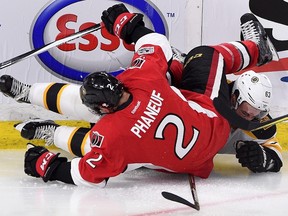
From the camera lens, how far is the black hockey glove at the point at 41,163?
10.2 ft

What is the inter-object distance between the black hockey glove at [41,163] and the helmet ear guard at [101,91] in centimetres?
32

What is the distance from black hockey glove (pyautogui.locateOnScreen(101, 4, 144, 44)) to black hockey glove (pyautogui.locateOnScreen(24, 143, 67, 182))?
0.67m

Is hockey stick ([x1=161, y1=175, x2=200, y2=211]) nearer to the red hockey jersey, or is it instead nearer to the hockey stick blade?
the hockey stick blade

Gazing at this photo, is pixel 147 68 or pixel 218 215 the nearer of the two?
pixel 218 215

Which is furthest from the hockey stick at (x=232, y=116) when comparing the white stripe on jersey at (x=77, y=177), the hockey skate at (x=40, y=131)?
the hockey skate at (x=40, y=131)

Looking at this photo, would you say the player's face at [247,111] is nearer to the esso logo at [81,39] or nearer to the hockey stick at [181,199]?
the hockey stick at [181,199]

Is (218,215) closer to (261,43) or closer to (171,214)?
(171,214)

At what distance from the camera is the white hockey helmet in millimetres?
3295

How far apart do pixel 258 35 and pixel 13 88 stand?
1.25 metres

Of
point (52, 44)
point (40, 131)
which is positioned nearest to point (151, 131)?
point (40, 131)

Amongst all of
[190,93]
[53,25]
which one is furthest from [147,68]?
[53,25]

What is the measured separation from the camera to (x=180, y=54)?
3852 millimetres

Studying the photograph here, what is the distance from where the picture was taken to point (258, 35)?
12.3 feet

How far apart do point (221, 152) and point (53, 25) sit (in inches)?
43.4
